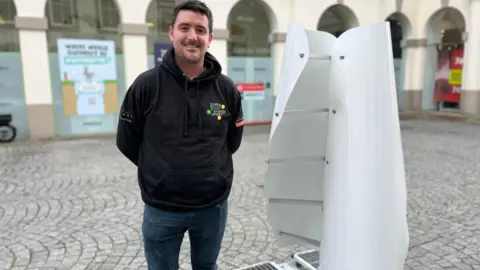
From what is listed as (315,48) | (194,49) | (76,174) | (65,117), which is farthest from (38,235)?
(65,117)

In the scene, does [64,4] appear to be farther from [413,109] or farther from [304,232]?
[413,109]

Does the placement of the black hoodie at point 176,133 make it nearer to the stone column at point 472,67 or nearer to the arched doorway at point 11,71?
→ the arched doorway at point 11,71

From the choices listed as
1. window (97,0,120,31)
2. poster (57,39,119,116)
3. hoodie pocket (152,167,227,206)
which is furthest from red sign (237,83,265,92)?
hoodie pocket (152,167,227,206)

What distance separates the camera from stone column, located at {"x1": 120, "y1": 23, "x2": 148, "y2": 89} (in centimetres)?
1107

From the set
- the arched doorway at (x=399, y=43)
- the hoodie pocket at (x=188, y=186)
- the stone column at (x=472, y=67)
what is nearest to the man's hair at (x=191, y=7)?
the hoodie pocket at (x=188, y=186)

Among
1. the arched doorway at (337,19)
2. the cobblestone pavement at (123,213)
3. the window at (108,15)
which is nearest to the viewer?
the cobblestone pavement at (123,213)

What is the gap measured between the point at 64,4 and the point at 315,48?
34.7 ft

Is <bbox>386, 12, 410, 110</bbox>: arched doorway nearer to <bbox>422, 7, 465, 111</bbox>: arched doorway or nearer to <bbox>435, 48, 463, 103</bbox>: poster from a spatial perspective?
<bbox>422, 7, 465, 111</bbox>: arched doorway

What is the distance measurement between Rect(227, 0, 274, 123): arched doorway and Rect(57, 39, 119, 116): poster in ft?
11.9

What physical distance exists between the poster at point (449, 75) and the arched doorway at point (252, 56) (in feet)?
24.3

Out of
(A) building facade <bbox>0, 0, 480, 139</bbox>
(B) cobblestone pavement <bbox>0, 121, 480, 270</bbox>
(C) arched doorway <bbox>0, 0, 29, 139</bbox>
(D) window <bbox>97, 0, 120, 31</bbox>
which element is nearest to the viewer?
(B) cobblestone pavement <bbox>0, 121, 480, 270</bbox>

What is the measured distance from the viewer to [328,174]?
220 cm

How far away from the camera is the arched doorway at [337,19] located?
46.7 ft

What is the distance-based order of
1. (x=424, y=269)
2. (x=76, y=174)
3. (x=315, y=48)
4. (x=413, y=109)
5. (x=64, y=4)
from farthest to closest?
(x=413, y=109)
(x=64, y=4)
(x=76, y=174)
(x=424, y=269)
(x=315, y=48)
